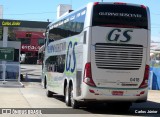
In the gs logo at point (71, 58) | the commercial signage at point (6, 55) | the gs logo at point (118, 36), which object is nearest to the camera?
the gs logo at point (118, 36)

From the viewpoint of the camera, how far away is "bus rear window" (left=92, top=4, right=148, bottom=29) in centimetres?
1509

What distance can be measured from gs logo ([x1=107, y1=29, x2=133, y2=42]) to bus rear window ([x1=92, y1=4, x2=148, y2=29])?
9.3 inches

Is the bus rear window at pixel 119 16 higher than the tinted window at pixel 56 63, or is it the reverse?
the bus rear window at pixel 119 16

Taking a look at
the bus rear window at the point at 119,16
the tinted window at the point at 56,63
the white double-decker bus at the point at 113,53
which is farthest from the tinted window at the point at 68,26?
the tinted window at the point at 56,63

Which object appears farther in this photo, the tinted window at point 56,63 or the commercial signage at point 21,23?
the commercial signage at point 21,23

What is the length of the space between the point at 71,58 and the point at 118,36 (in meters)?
2.75

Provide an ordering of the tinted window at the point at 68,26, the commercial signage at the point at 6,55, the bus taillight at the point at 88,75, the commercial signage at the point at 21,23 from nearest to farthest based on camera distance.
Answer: the bus taillight at the point at 88,75
the tinted window at the point at 68,26
the commercial signage at the point at 6,55
the commercial signage at the point at 21,23

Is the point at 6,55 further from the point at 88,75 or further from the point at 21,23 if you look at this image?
the point at 88,75

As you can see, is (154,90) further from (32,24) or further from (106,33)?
(106,33)

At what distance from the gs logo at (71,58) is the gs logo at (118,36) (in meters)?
1.98

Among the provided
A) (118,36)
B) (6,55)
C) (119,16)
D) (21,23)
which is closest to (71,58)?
(118,36)

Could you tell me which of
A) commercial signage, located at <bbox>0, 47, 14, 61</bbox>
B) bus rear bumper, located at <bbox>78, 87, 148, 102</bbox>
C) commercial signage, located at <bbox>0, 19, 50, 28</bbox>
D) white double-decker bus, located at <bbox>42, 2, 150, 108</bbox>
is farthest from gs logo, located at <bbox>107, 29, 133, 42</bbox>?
commercial signage, located at <bbox>0, 19, 50, 28</bbox>

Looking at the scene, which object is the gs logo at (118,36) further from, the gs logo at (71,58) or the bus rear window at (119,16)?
the gs logo at (71,58)

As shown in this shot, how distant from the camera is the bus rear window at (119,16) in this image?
15094 mm
